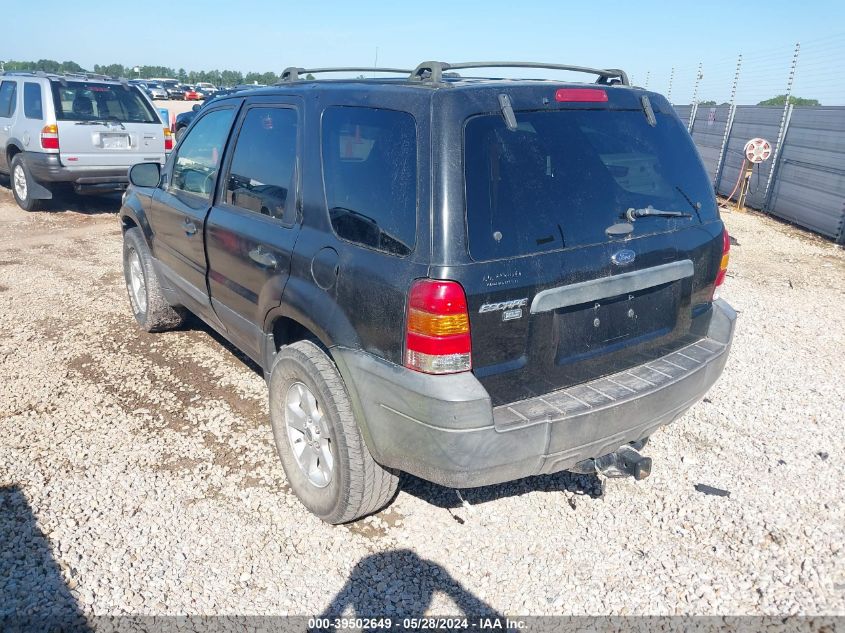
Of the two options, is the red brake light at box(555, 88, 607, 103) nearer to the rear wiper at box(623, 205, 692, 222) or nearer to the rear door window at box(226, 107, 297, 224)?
the rear wiper at box(623, 205, 692, 222)

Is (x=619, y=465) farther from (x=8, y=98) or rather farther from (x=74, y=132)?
(x=8, y=98)

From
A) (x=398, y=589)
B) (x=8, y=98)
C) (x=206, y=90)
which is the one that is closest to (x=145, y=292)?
(x=398, y=589)

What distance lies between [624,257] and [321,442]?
160 cm

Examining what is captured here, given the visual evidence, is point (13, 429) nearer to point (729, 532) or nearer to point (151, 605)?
point (151, 605)

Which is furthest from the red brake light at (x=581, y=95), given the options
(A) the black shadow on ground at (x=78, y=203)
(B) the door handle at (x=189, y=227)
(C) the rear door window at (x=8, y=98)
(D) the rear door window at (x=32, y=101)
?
(C) the rear door window at (x=8, y=98)

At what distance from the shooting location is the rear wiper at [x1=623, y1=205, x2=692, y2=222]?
267 cm

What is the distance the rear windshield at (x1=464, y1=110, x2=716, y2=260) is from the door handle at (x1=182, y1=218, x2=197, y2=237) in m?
2.26

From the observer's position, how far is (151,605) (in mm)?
2531

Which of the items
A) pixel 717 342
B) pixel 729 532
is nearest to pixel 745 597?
pixel 729 532

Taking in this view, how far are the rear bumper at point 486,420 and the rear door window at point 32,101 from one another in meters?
9.06

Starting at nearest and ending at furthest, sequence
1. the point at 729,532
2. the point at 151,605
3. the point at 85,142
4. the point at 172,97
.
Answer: the point at 151,605 < the point at 729,532 < the point at 85,142 < the point at 172,97

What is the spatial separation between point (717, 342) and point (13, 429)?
4.06 meters

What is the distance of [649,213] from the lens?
2.73 m

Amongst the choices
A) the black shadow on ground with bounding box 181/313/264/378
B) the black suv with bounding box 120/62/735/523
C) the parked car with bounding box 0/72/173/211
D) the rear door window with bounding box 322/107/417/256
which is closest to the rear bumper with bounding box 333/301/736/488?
the black suv with bounding box 120/62/735/523
